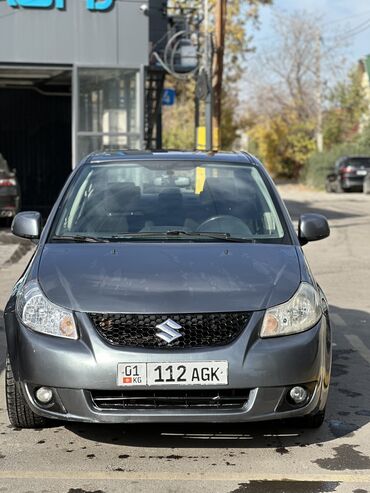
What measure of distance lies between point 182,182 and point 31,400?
78.8 inches

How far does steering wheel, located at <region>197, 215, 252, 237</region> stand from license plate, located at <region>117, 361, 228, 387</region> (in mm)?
1338

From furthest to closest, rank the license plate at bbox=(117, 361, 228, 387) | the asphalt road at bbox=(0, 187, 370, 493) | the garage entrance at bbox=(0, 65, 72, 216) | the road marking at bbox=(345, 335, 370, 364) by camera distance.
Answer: the garage entrance at bbox=(0, 65, 72, 216) → the road marking at bbox=(345, 335, 370, 364) → the license plate at bbox=(117, 361, 228, 387) → the asphalt road at bbox=(0, 187, 370, 493)

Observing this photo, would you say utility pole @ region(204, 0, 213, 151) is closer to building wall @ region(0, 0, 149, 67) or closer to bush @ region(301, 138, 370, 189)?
building wall @ region(0, 0, 149, 67)

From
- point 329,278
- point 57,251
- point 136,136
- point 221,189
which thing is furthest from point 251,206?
point 136,136

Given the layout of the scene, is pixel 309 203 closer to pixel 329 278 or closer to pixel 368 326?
pixel 329 278

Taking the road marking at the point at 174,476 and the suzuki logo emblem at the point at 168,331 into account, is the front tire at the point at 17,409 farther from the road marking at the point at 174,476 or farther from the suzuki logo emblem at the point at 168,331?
the suzuki logo emblem at the point at 168,331

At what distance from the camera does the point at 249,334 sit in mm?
4336

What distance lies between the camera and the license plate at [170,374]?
4.26 metres

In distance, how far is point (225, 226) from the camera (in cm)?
552

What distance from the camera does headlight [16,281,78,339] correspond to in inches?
173

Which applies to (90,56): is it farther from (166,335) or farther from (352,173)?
(352,173)

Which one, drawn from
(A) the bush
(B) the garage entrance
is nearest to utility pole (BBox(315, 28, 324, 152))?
(A) the bush

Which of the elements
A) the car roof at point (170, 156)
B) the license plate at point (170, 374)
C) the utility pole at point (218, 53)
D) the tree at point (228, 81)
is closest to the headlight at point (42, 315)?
the license plate at point (170, 374)

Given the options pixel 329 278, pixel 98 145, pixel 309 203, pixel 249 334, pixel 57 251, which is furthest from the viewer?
pixel 309 203
